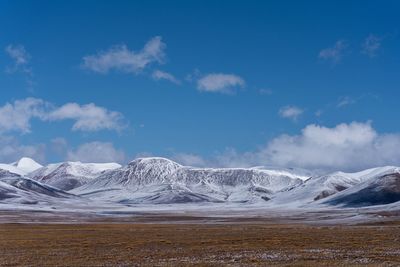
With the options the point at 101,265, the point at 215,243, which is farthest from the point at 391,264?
the point at 215,243

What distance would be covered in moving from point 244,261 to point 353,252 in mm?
9362

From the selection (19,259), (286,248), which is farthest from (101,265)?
(286,248)

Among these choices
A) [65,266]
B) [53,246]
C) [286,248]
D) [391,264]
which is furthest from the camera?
[53,246]

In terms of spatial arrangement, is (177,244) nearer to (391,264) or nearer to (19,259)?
(19,259)

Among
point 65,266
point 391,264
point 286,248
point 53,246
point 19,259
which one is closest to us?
point 391,264

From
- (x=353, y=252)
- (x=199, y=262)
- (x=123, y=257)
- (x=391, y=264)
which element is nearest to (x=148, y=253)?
(x=123, y=257)

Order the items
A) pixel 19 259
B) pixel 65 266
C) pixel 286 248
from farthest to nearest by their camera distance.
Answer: pixel 286 248 < pixel 19 259 < pixel 65 266

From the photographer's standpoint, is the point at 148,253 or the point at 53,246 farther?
the point at 53,246

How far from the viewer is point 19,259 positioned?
39.8m

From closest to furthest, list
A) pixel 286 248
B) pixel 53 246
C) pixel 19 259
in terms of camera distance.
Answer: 1. pixel 19 259
2. pixel 286 248
3. pixel 53 246

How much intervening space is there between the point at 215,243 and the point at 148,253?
10459 millimetres

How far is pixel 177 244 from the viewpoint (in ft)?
173

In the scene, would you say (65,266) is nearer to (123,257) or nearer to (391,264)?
(123,257)

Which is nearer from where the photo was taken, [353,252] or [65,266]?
[65,266]
